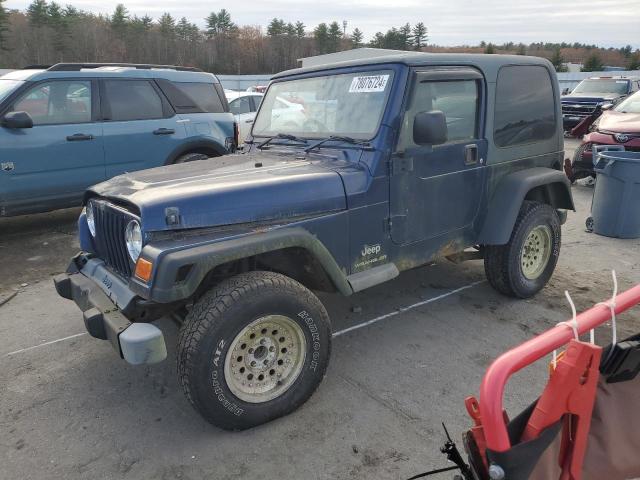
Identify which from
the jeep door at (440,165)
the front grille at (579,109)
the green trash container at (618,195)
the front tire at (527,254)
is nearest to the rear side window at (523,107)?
the jeep door at (440,165)

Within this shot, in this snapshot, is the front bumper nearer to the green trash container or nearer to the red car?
the green trash container

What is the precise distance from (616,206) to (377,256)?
176 inches

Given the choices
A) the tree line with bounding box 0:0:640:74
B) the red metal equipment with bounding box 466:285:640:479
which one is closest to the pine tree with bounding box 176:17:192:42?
the tree line with bounding box 0:0:640:74

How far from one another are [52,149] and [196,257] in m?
4.68

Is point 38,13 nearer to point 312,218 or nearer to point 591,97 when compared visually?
point 591,97

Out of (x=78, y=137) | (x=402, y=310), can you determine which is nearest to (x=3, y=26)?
(x=78, y=137)

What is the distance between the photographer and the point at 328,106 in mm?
3697

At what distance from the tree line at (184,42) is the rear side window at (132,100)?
166ft

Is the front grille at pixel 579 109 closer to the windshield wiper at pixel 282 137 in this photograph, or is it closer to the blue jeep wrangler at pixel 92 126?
the blue jeep wrangler at pixel 92 126

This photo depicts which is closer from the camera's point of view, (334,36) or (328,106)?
(328,106)

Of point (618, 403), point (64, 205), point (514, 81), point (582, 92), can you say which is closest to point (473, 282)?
point (514, 81)

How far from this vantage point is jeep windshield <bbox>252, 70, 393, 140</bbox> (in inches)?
135

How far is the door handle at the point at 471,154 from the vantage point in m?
3.86

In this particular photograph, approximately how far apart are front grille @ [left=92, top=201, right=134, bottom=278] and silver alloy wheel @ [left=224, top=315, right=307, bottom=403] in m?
0.81
